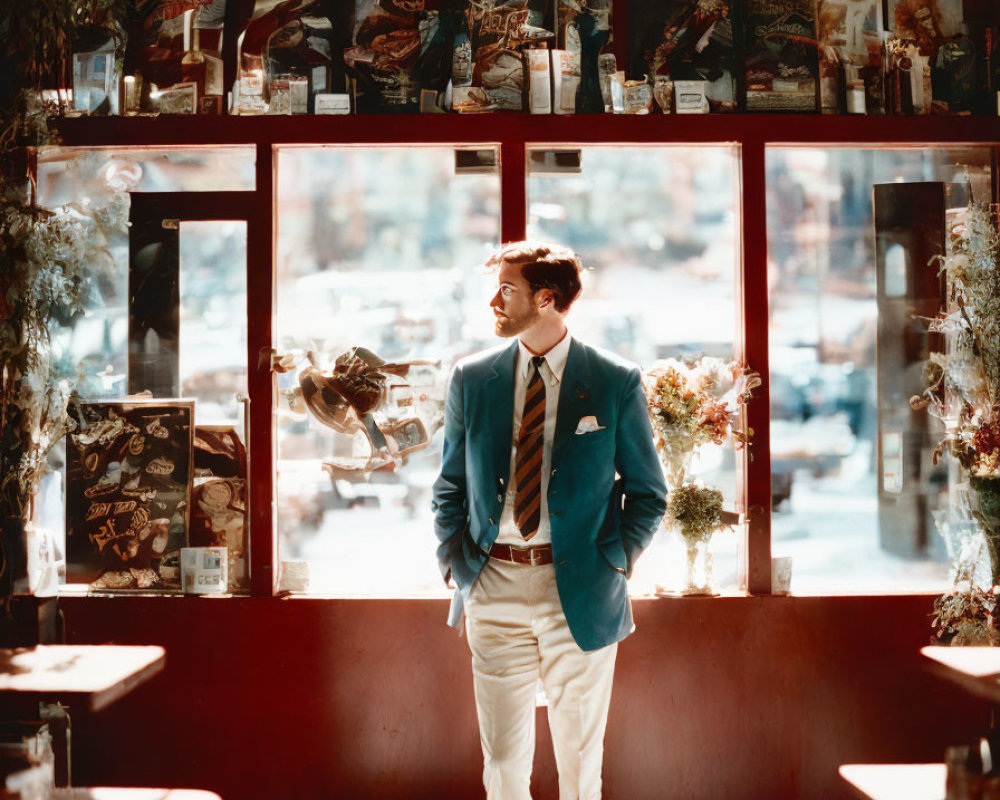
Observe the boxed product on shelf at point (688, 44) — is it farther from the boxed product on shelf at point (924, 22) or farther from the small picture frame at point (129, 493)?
the small picture frame at point (129, 493)

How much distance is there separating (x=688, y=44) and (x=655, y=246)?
2.81 ft

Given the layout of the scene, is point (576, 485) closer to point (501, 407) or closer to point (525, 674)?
point (501, 407)

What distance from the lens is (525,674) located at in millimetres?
2764

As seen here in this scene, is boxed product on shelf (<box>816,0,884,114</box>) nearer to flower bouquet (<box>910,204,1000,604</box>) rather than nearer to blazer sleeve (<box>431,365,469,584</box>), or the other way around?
flower bouquet (<box>910,204,1000,604</box>)

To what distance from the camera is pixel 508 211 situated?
11.9 ft

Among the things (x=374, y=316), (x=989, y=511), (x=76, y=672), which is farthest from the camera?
(x=374, y=316)

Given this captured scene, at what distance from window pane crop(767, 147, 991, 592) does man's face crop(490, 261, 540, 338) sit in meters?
1.35

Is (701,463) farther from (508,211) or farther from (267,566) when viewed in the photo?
(267,566)

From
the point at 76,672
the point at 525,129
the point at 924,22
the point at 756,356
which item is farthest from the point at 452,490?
the point at 924,22

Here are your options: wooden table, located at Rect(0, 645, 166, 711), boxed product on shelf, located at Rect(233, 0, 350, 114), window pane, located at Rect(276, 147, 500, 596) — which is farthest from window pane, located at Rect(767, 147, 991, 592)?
wooden table, located at Rect(0, 645, 166, 711)

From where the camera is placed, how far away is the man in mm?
2732

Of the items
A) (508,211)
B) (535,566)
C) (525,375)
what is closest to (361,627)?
(535,566)

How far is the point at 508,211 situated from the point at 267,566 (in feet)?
5.96

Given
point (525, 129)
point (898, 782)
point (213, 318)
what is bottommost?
point (898, 782)
